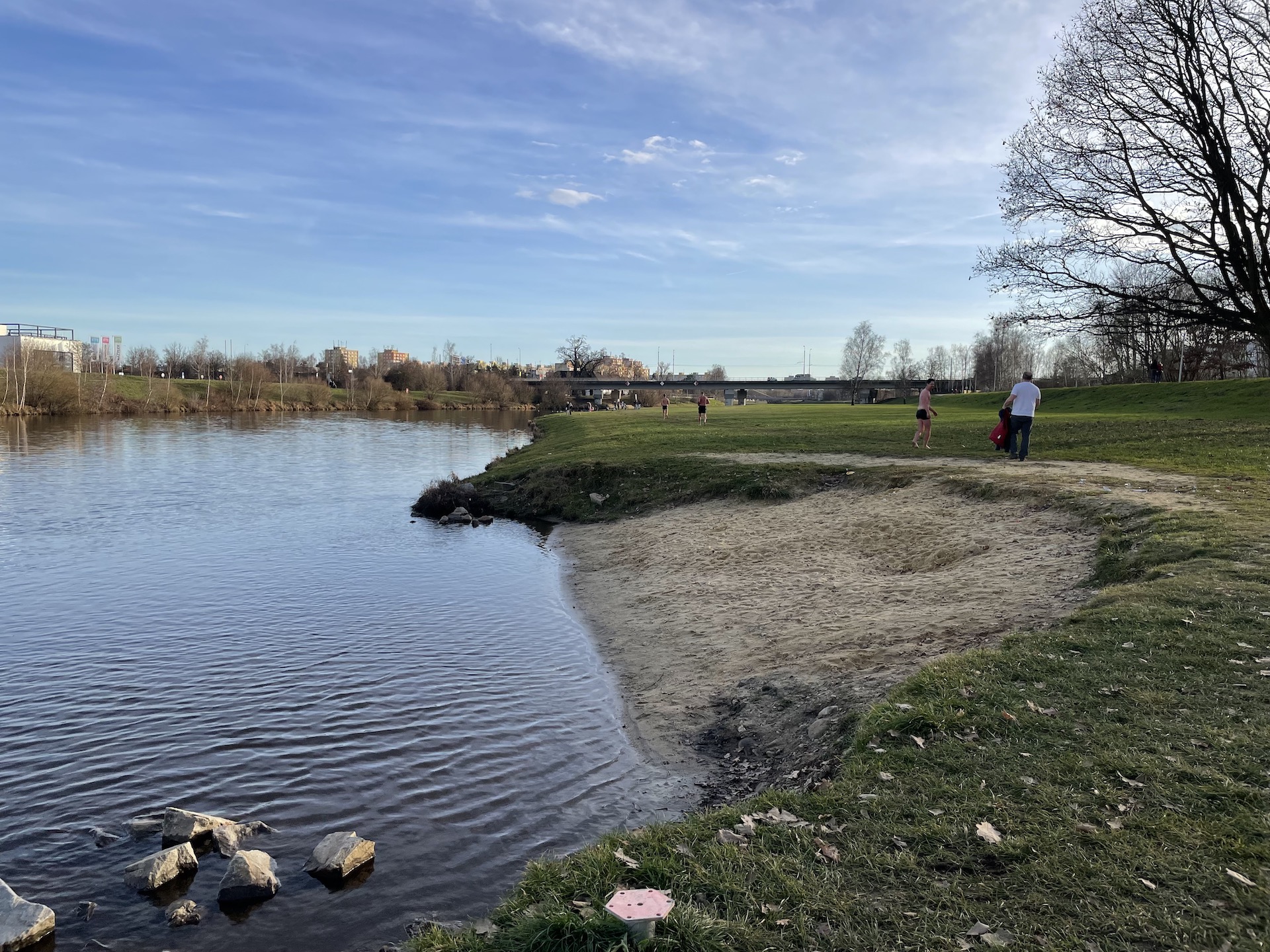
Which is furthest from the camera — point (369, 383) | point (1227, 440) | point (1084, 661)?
point (369, 383)

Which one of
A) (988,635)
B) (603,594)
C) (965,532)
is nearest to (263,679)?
(603,594)

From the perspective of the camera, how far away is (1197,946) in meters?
3.51

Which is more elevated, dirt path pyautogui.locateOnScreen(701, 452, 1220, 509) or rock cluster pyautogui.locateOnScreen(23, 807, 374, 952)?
dirt path pyautogui.locateOnScreen(701, 452, 1220, 509)

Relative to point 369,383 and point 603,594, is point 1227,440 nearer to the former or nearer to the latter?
point 603,594

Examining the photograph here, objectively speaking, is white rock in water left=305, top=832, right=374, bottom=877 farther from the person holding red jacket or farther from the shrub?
the person holding red jacket

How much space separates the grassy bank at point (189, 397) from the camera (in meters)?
71.4

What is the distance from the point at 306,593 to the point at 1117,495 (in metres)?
14.1

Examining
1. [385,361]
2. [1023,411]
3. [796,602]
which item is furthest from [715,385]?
[796,602]

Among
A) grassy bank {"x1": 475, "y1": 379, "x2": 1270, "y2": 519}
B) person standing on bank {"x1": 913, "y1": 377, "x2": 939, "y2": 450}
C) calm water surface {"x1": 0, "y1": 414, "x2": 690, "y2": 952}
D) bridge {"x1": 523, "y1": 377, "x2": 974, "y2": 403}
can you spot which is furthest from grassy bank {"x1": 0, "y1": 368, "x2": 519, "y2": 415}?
person standing on bank {"x1": 913, "y1": 377, "x2": 939, "y2": 450}

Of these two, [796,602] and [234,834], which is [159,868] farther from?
[796,602]

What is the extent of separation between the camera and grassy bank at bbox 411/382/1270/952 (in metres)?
3.74

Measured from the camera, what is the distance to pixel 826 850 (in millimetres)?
4449

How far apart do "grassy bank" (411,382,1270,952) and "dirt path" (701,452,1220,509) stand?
511 centimetres

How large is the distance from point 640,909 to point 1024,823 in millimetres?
2287
